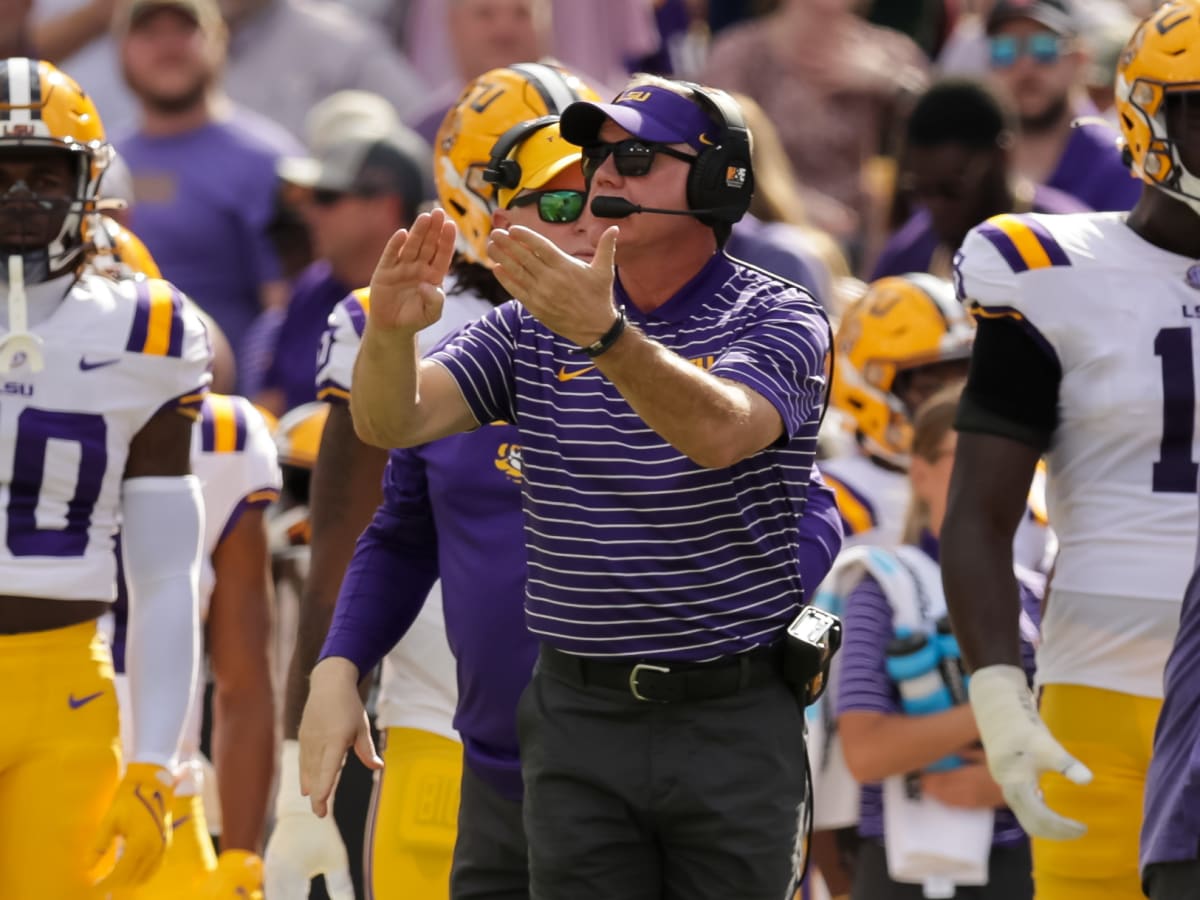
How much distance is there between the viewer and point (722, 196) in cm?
389

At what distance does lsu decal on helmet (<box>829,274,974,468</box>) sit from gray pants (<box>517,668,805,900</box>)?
256 centimetres

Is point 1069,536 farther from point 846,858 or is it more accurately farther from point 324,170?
point 324,170

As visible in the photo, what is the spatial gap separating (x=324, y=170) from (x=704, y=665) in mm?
4662

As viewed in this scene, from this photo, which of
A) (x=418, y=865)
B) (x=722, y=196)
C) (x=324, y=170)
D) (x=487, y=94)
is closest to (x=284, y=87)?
(x=324, y=170)

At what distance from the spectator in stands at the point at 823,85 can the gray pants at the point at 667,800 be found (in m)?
6.08

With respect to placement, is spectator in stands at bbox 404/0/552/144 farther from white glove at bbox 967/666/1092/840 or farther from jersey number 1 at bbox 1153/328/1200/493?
white glove at bbox 967/666/1092/840

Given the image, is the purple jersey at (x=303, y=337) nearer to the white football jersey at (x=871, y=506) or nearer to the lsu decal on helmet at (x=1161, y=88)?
the white football jersey at (x=871, y=506)

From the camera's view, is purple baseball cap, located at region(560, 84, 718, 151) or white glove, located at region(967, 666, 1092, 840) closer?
purple baseball cap, located at region(560, 84, 718, 151)

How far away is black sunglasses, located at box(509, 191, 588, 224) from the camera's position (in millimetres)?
4273

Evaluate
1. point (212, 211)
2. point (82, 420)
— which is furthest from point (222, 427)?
point (212, 211)

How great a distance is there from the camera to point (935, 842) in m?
5.18

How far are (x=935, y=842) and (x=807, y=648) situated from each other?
1.48 m

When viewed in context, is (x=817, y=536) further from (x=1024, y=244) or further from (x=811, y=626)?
(x=1024, y=244)

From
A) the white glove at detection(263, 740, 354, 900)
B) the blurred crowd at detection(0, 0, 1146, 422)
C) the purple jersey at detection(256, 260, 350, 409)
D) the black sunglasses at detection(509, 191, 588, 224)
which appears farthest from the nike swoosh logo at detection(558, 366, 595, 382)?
the purple jersey at detection(256, 260, 350, 409)
